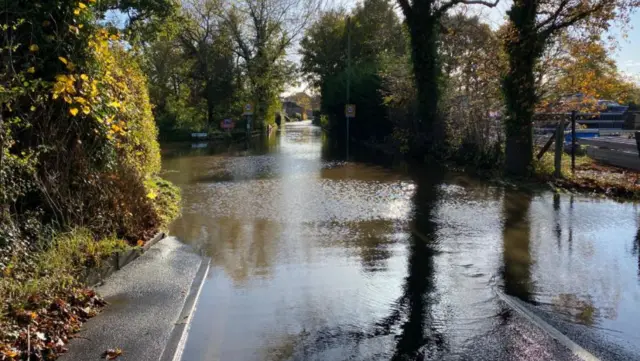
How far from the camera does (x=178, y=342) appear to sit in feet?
15.1

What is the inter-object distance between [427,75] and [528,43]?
253 inches

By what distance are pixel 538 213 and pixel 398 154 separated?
43.3 feet

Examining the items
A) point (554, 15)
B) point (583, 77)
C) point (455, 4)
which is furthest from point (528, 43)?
point (455, 4)

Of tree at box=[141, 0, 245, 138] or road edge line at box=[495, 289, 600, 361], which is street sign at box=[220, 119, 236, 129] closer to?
tree at box=[141, 0, 245, 138]

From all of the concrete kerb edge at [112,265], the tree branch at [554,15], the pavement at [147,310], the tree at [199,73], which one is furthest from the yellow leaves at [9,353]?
the tree at [199,73]

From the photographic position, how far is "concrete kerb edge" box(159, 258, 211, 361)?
14.3 feet

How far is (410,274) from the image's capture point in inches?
258

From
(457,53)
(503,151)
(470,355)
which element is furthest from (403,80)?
(470,355)

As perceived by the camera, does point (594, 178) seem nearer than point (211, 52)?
Yes

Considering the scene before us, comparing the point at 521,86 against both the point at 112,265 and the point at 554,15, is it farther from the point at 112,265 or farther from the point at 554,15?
the point at 112,265

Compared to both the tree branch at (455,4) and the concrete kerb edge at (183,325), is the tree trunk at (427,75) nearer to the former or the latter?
the tree branch at (455,4)

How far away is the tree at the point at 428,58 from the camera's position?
739 inches

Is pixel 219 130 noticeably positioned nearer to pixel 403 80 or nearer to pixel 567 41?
pixel 403 80

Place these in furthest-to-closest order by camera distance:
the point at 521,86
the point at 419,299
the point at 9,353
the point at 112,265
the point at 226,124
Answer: the point at 226,124
the point at 521,86
the point at 112,265
the point at 419,299
the point at 9,353
